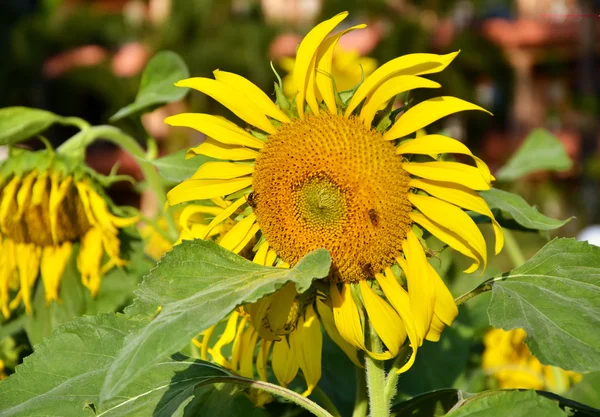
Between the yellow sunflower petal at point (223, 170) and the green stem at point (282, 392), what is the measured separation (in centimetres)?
15

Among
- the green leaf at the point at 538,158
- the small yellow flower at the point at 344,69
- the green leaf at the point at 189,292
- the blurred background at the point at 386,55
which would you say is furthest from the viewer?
the blurred background at the point at 386,55

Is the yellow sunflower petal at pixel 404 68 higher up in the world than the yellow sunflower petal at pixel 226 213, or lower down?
higher up

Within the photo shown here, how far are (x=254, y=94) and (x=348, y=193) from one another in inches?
4.2

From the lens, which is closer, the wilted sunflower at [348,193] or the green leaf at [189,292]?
the green leaf at [189,292]

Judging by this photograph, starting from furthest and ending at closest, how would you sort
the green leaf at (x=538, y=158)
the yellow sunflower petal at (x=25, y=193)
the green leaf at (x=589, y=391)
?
the green leaf at (x=538, y=158) < the yellow sunflower petal at (x=25, y=193) < the green leaf at (x=589, y=391)

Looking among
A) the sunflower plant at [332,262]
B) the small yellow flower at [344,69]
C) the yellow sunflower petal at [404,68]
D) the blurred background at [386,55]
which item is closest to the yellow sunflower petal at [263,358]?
the sunflower plant at [332,262]

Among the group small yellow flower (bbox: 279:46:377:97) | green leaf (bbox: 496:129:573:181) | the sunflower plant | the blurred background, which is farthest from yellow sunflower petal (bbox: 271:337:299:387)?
the blurred background

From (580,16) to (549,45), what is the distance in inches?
345

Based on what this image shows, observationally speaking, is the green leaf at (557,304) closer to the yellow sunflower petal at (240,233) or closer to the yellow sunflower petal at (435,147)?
the yellow sunflower petal at (435,147)

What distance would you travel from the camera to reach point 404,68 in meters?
0.60

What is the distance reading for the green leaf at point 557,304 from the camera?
21.2 inches

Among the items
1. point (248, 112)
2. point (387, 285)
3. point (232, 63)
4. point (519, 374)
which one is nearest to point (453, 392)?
point (387, 285)

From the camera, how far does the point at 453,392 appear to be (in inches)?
27.2

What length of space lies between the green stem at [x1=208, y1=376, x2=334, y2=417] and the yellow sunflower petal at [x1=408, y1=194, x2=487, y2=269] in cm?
15
